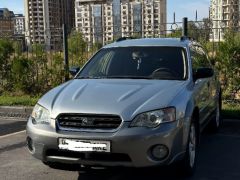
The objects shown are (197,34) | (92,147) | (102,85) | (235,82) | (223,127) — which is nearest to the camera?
(92,147)

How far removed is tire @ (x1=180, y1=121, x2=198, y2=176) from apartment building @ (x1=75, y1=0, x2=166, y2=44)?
6.10 meters

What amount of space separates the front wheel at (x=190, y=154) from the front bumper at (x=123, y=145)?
285mm

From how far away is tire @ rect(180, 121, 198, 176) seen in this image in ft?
16.1

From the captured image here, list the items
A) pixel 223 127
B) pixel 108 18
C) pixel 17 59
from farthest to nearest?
1. pixel 108 18
2. pixel 17 59
3. pixel 223 127

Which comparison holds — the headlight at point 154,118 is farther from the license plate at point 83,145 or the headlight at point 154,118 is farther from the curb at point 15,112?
the curb at point 15,112

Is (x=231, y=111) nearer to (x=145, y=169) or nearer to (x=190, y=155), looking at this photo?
(x=190, y=155)

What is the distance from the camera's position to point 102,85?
17.2ft

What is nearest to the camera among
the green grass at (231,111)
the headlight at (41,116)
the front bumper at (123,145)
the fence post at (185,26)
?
the front bumper at (123,145)

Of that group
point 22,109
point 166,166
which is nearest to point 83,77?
point 166,166

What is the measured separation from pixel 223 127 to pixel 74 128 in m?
4.17

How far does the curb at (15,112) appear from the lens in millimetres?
9578

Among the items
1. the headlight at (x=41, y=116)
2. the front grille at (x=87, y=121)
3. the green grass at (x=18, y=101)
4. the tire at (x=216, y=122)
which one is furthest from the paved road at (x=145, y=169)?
the green grass at (x=18, y=101)

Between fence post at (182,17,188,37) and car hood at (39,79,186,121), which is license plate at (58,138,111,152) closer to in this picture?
car hood at (39,79,186,121)

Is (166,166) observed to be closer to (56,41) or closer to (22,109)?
(22,109)
